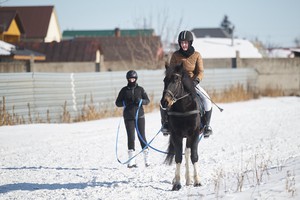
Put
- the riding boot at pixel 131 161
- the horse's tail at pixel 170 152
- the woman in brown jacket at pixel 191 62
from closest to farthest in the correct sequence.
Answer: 1. the woman in brown jacket at pixel 191 62
2. the horse's tail at pixel 170 152
3. the riding boot at pixel 131 161

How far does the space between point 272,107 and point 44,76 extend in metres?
11.4

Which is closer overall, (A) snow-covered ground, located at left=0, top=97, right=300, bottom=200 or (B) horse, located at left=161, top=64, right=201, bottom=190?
(A) snow-covered ground, located at left=0, top=97, right=300, bottom=200

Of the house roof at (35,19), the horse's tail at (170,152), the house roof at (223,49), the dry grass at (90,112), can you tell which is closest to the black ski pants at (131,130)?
the horse's tail at (170,152)

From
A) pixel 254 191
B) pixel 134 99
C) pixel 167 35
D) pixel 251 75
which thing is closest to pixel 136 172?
pixel 134 99

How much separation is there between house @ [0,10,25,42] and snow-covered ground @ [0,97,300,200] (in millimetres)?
28113

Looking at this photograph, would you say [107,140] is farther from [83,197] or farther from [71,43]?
[71,43]

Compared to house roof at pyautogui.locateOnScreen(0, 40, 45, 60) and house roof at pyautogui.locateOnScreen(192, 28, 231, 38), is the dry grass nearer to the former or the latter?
house roof at pyautogui.locateOnScreen(0, 40, 45, 60)

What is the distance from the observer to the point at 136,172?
9.64m

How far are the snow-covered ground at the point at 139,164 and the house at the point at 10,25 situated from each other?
1107 inches

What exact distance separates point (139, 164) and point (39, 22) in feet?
201

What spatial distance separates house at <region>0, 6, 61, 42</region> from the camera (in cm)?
6762

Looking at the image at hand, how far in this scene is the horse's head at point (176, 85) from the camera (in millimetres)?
7727

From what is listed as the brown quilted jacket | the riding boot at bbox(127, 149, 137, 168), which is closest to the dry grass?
the riding boot at bbox(127, 149, 137, 168)

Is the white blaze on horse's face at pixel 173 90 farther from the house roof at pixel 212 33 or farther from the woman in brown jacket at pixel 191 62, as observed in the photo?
the house roof at pixel 212 33
